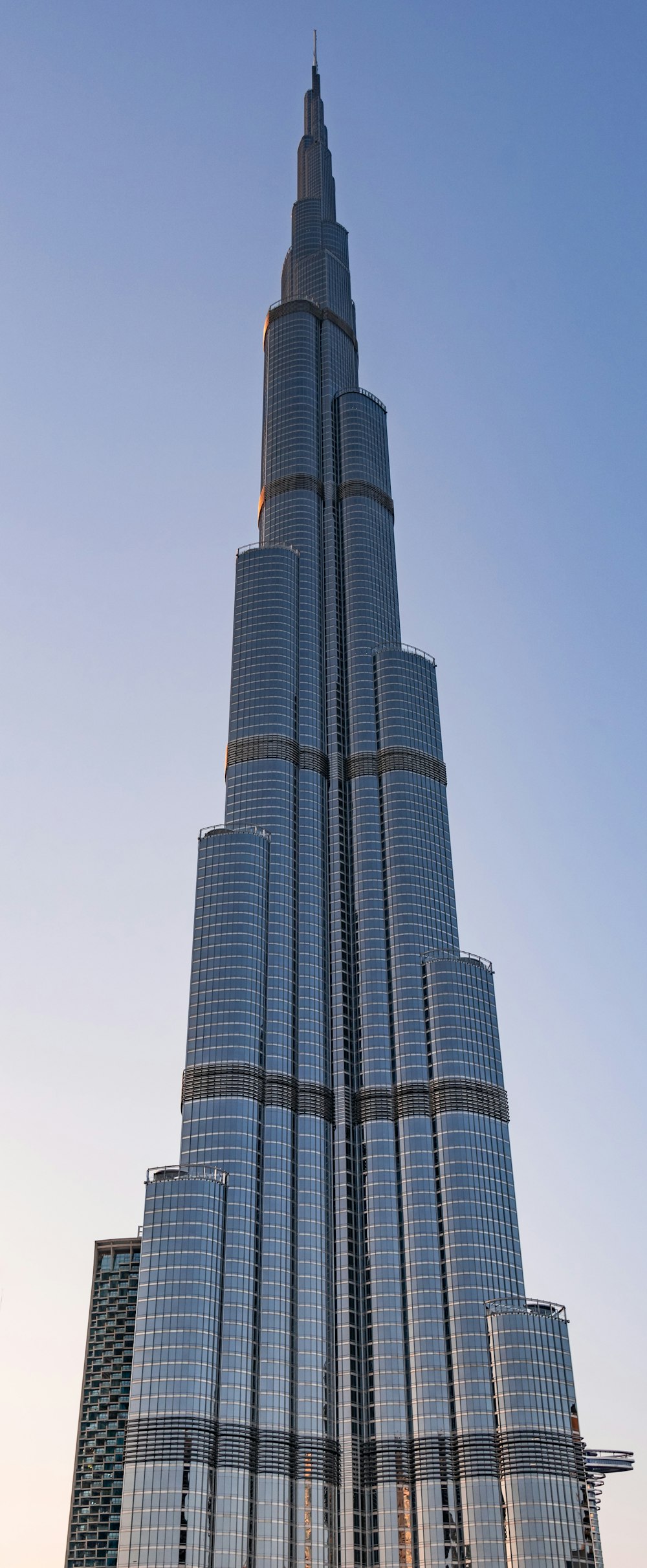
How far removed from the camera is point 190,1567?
199m

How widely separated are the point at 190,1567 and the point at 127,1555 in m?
8.94

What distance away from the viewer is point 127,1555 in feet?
650
